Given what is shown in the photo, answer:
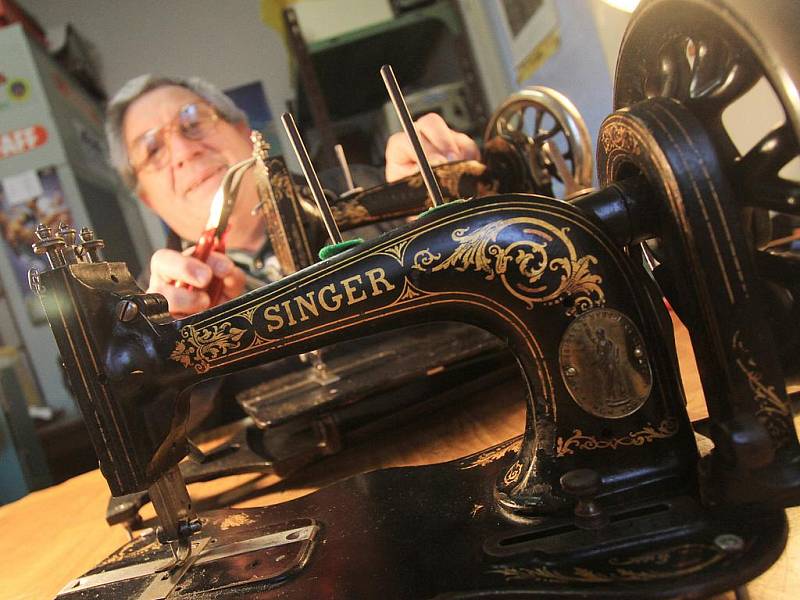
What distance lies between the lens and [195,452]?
1.05 metres

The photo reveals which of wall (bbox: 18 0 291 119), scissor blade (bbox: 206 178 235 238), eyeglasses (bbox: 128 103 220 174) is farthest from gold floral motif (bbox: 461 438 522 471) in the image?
wall (bbox: 18 0 291 119)

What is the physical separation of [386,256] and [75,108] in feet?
6.65

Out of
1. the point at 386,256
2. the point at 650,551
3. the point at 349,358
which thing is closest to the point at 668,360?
the point at 650,551

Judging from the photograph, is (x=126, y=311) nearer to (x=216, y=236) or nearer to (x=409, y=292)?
(x=409, y=292)

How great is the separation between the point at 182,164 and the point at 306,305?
135 centimetres

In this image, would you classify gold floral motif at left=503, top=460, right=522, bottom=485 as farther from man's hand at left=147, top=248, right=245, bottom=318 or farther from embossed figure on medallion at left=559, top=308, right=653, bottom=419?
man's hand at left=147, top=248, right=245, bottom=318

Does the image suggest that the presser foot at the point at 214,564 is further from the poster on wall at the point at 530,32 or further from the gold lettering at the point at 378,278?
the poster on wall at the point at 530,32

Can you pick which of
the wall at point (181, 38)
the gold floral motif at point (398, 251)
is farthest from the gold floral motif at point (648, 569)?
the wall at point (181, 38)

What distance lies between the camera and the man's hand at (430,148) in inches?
53.4

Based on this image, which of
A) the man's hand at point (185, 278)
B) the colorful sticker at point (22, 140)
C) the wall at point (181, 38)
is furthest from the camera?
the wall at point (181, 38)

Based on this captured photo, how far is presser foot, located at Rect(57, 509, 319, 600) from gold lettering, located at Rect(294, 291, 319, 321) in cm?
29

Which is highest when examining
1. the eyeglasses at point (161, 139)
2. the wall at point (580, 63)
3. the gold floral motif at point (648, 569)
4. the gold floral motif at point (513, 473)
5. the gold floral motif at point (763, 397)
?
the eyeglasses at point (161, 139)

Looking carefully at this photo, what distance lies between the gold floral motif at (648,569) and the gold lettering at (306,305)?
0.36m

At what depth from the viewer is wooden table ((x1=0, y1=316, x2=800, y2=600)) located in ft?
3.19
